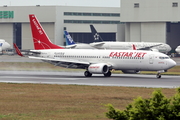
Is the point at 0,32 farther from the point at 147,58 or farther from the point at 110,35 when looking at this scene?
the point at 147,58

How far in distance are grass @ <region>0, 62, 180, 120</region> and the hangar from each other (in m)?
77.7

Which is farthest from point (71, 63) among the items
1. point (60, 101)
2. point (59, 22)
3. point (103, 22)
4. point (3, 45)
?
point (103, 22)

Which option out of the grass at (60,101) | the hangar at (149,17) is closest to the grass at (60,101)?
the grass at (60,101)

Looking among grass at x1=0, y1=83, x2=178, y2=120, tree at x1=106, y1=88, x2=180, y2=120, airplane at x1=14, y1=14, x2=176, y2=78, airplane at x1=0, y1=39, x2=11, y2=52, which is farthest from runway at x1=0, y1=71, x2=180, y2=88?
airplane at x1=0, y1=39, x2=11, y2=52

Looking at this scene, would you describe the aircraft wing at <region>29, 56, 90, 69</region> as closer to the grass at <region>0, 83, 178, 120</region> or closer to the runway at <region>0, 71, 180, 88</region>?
the runway at <region>0, 71, 180, 88</region>

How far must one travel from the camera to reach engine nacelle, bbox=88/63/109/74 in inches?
1824

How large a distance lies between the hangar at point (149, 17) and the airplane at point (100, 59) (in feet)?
190

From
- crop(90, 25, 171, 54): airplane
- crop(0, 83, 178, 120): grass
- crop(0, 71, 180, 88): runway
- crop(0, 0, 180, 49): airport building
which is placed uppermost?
crop(0, 0, 180, 49): airport building

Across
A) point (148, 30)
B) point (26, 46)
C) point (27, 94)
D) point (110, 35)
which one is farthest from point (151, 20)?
point (27, 94)

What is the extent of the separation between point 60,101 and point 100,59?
2442 centimetres

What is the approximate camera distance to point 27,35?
414 ft

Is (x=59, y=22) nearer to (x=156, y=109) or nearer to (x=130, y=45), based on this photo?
(x=130, y=45)

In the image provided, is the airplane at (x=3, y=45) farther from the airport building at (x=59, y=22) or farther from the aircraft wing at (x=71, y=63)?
the aircraft wing at (x=71, y=63)

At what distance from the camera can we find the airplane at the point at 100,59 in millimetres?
45406
